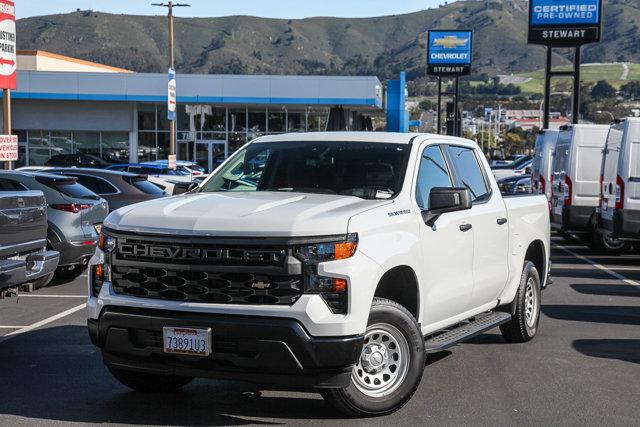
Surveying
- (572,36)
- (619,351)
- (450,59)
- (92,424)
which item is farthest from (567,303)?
(450,59)

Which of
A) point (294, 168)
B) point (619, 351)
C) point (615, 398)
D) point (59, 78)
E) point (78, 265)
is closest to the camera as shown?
point (615, 398)

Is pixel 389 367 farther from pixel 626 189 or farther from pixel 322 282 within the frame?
pixel 626 189

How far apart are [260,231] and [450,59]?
55.4 meters

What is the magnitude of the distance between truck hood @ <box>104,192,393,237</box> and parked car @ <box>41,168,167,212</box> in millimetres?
9383

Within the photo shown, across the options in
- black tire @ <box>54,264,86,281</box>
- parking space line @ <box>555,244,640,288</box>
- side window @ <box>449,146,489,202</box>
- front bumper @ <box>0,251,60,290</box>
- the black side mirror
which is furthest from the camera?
parking space line @ <box>555,244,640,288</box>

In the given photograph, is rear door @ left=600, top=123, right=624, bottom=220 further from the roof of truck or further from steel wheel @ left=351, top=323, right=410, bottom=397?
steel wheel @ left=351, top=323, right=410, bottom=397

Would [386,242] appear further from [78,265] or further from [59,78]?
[59,78]

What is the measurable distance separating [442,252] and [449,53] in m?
54.1

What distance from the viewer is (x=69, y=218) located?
12242mm

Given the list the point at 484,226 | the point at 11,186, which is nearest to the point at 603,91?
the point at 11,186

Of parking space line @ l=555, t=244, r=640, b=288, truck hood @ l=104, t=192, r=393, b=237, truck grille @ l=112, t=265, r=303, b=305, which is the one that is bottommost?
parking space line @ l=555, t=244, r=640, b=288

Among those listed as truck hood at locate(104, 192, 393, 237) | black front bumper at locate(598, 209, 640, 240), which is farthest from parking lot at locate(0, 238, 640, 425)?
black front bumper at locate(598, 209, 640, 240)

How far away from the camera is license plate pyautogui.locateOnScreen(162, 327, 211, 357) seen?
→ 5590 millimetres

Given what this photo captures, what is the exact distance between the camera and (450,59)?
59312mm
